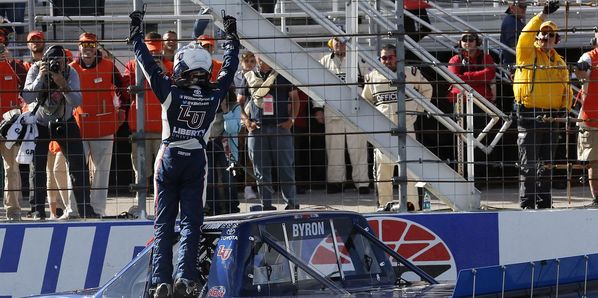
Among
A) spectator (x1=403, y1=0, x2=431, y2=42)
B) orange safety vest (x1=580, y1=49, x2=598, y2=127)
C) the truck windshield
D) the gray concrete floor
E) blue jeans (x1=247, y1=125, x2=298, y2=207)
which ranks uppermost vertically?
spectator (x1=403, y1=0, x2=431, y2=42)

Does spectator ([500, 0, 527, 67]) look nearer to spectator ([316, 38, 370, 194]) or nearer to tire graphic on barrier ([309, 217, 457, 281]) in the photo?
spectator ([316, 38, 370, 194])

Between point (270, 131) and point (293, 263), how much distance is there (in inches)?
162

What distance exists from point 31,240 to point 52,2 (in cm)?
345

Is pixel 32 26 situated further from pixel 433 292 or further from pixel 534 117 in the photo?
pixel 433 292

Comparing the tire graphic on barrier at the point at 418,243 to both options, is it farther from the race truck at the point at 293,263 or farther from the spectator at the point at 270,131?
the race truck at the point at 293,263

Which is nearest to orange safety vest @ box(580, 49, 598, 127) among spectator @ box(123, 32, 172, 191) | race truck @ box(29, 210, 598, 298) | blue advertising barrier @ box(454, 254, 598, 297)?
spectator @ box(123, 32, 172, 191)

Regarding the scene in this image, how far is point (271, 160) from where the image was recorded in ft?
39.8

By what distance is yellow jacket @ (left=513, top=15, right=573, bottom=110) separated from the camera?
11789mm

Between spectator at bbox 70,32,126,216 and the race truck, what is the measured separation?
3368 millimetres

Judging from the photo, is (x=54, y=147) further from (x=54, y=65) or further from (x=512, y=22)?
(x=512, y=22)

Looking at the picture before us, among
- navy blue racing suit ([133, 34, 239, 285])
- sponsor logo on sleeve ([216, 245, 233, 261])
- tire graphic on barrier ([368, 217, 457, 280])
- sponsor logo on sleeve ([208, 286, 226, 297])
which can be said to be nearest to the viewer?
sponsor logo on sleeve ([208, 286, 226, 297])

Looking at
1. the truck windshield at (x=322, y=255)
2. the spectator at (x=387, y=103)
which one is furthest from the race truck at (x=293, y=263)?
the spectator at (x=387, y=103)

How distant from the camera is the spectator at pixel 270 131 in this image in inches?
457

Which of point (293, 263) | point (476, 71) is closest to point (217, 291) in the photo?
point (293, 263)
